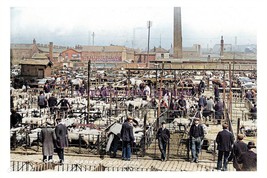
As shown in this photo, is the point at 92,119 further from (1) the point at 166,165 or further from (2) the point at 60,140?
(1) the point at 166,165

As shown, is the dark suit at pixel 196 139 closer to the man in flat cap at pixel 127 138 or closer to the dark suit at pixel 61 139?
the man in flat cap at pixel 127 138

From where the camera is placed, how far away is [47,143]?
29.2 feet

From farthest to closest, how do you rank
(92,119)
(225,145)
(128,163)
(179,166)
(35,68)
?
(35,68) < (92,119) < (128,163) < (179,166) < (225,145)

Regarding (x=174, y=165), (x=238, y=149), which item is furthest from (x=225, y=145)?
(x=174, y=165)

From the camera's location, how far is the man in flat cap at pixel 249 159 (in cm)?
751

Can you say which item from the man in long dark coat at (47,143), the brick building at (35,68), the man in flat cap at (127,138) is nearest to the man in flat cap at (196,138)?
the man in flat cap at (127,138)

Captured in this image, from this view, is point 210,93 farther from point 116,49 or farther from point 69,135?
point 116,49

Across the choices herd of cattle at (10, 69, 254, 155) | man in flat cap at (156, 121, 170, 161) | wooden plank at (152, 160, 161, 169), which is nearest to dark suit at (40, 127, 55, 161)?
herd of cattle at (10, 69, 254, 155)

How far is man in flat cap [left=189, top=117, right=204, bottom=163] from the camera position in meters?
8.88

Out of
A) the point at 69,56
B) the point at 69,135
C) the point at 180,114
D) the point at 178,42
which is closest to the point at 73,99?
the point at 180,114

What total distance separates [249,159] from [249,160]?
0.06ft

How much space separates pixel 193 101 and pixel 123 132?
766 centimetres

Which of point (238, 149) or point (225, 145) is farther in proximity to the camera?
point (225, 145)

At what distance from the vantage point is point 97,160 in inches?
356
